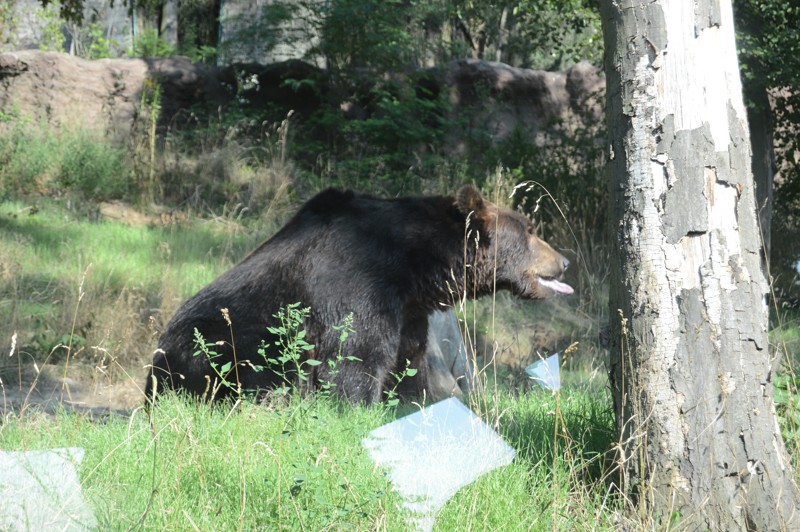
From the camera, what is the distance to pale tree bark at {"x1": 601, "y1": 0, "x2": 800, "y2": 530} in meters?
3.79

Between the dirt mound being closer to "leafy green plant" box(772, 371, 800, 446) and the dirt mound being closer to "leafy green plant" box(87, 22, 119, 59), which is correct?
"leafy green plant" box(87, 22, 119, 59)

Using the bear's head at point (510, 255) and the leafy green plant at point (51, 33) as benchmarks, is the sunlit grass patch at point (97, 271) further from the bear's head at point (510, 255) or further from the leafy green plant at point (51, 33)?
the leafy green plant at point (51, 33)

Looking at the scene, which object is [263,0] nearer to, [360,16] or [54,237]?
[360,16]

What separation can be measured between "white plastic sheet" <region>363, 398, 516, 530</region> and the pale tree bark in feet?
2.07

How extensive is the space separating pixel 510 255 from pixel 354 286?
1.66 m

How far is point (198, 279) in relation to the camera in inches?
428

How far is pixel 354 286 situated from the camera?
21.5 ft

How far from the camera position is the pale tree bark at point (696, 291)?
3.79m

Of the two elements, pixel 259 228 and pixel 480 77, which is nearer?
pixel 259 228

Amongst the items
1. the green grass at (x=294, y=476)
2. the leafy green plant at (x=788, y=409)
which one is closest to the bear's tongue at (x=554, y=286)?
the green grass at (x=294, y=476)

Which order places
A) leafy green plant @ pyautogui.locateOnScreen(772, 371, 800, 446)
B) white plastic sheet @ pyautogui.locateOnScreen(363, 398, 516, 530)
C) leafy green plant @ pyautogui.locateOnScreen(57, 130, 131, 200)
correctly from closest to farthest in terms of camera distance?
1. white plastic sheet @ pyautogui.locateOnScreen(363, 398, 516, 530)
2. leafy green plant @ pyautogui.locateOnScreen(772, 371, 800, 446)
3. leafy green plant @ pyautogui.locateOnScreen(57, 130, 131, 200)

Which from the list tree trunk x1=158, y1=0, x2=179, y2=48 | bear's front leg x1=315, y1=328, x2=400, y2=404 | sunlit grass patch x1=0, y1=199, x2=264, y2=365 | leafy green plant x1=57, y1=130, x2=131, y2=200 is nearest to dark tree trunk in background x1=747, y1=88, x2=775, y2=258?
sunlit grass patch x1=0, y1=199, x2=264, y2=365

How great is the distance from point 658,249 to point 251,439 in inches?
83.5

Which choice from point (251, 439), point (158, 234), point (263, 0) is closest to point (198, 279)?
point (158, 234)
